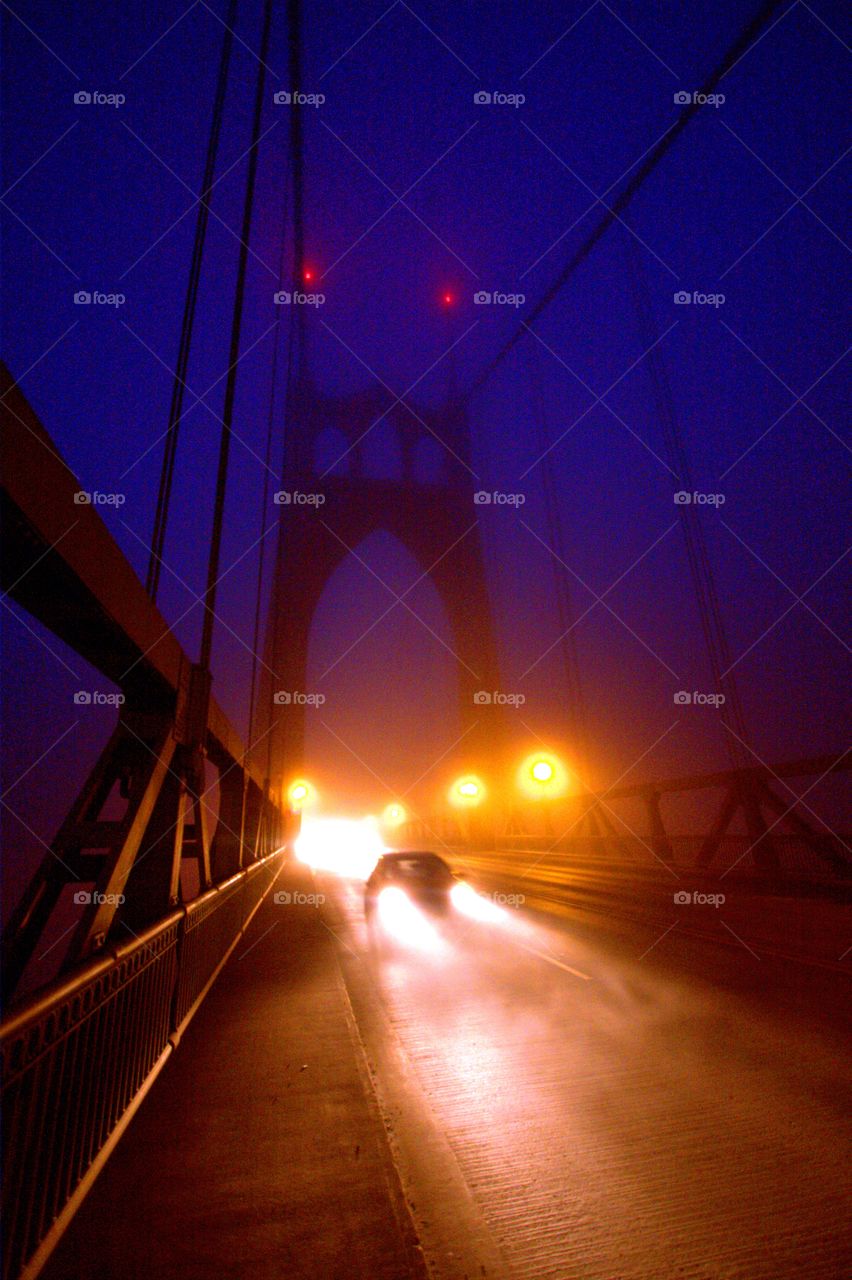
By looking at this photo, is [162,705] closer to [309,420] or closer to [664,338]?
[664,338]

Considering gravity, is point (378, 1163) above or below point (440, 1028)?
below

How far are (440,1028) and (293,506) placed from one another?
32687 mm

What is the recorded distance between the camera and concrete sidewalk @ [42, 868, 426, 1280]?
190cm

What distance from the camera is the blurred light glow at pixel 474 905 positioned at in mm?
9133

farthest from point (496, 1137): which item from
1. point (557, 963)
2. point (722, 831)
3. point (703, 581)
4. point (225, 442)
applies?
point (703, 581)

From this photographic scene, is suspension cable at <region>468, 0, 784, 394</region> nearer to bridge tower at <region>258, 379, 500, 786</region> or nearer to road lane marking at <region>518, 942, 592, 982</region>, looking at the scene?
bridge tower at <region>258, 379, 500, 786</region>

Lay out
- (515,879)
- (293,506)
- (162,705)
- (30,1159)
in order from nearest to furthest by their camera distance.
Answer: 1. (30,1159)
2. (162,705)
3. (515,879)
4. (293,506)

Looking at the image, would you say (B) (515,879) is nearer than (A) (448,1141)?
No

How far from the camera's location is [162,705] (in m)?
4.20

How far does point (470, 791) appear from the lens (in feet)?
85.7

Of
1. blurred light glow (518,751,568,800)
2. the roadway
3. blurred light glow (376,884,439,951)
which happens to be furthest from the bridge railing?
blurred light glow (376,884,439,951)

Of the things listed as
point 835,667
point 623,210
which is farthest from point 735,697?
point 623,210

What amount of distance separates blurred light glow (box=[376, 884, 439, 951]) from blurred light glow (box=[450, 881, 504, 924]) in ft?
2.72

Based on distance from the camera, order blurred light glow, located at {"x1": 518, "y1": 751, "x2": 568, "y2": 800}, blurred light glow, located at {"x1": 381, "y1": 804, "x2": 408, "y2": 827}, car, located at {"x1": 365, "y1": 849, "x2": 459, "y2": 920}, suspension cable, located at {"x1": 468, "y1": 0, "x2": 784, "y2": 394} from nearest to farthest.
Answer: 1. car, located at {"x1": 365, "y1": 849, "x2": 459, "y2": 920}
2. suspension cable, located at {"x1": 468, "y1": 0, "x2": 784, "y2": 394}
3. blurred light glow, located at {"x1": 518, "y1": 751, "x2": 568, "y2": 800}
4. blurred light glow, located at {"x1": 381, "y1": 804, "x2": 408, "y2": 827}
